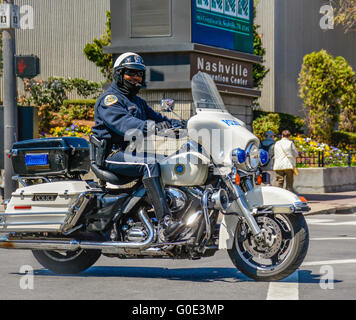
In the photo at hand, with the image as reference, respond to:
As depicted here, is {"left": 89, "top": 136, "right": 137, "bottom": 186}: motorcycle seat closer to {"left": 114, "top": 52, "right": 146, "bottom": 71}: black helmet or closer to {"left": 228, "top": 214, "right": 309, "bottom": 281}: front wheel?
{"left": 114, "top": 52, "right": 146, "bottom": 71}: black helmet

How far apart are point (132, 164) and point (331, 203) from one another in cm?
1206

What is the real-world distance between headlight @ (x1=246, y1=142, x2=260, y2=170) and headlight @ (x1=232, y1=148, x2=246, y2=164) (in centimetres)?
7

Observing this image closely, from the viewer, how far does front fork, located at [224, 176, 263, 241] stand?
6.80 m

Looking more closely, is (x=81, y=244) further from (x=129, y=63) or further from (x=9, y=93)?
(x=9, y=93)

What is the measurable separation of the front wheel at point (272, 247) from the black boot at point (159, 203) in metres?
0.60

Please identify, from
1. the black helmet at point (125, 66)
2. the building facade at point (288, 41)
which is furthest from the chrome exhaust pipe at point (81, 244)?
the building facade at point (288, 41)

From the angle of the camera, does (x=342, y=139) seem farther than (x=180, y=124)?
Yes

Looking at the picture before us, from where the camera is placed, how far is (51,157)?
7.76m

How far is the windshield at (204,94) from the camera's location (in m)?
7.24

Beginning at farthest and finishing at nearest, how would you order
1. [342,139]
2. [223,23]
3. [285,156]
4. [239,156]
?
[342,139], [285,156], [223,23], [239,156]

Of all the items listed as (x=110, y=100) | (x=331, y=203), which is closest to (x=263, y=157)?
(x=110, y=100)

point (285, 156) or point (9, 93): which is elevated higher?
point (9, 93)

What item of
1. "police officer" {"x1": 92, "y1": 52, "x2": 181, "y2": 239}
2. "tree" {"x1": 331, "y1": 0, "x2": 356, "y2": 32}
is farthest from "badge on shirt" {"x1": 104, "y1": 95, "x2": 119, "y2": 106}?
"tree" {"x1": 331, "y1": 0, "x2": 356, "y2": 32}

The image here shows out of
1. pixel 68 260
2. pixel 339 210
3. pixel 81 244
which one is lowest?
pixel 339 210
